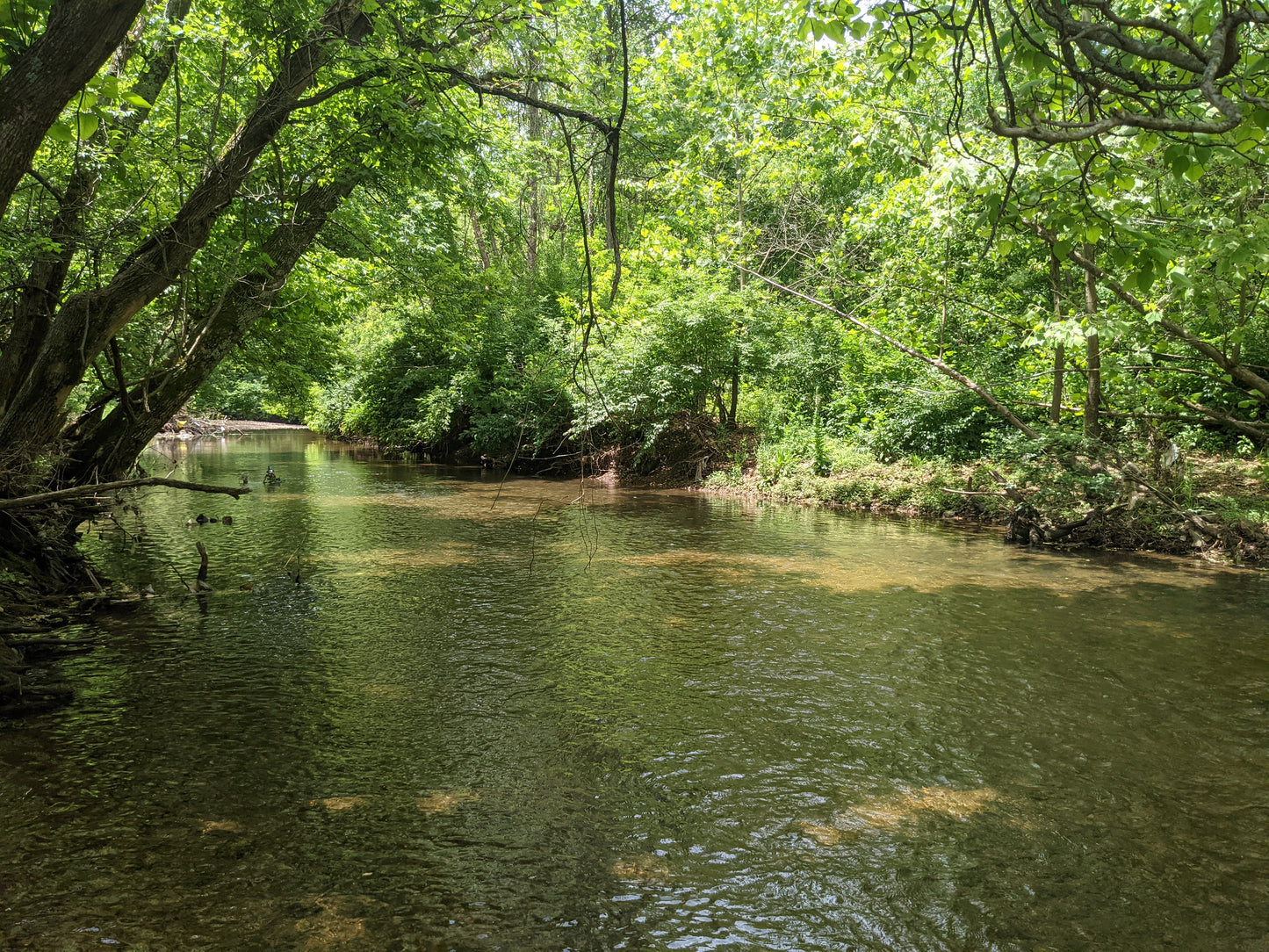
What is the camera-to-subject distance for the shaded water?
356cm

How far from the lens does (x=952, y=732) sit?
5.62m

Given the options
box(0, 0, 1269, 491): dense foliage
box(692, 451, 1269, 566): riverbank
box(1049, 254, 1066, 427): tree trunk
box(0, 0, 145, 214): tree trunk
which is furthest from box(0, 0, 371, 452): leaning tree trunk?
box(692, 451, 1269, 566): riverbank

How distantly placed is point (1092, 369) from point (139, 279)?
12905 millimetres

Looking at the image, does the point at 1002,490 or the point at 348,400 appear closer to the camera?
the point at 1002,490

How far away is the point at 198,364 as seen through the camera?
31.2 feet

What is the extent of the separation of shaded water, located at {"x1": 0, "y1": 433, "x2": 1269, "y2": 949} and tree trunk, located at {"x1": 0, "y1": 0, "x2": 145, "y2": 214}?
11.3ft

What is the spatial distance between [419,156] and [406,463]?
21073 mm

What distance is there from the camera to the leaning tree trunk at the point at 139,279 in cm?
708

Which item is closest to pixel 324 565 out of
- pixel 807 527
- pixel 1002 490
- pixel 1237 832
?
pixel 807 527

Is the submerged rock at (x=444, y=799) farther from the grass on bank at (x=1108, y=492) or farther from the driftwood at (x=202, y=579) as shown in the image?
the grass on bank at (x=1108, y=492)

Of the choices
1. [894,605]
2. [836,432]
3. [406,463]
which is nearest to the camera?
[894,605]

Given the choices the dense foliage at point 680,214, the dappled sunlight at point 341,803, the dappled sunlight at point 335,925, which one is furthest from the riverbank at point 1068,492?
the dappled sunlight at point 335,925

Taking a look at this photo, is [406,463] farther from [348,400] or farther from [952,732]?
[952,732]

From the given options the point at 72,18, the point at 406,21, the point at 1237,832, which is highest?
the point at 406,21
